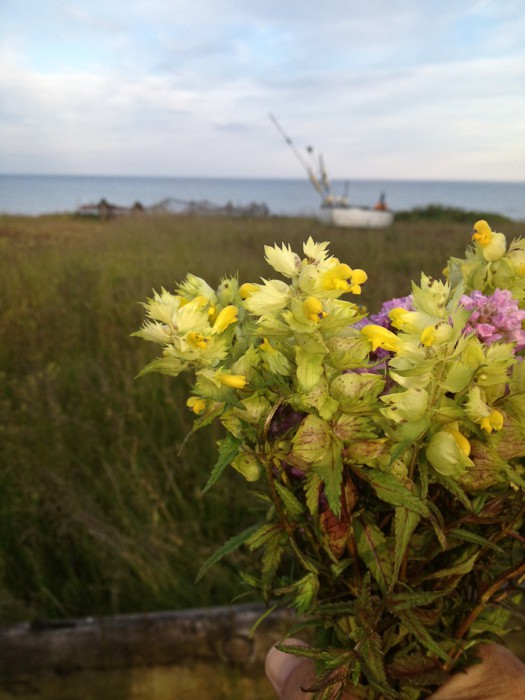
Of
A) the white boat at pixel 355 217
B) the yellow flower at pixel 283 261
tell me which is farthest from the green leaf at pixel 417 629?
the white boat at pixel 355 217

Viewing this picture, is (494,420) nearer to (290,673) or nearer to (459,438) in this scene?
(459,438)

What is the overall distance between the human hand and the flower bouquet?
7cm

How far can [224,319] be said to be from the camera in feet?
2.03

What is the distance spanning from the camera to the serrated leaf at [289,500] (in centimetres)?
69

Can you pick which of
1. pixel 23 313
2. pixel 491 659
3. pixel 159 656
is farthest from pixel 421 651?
pixel 23 313

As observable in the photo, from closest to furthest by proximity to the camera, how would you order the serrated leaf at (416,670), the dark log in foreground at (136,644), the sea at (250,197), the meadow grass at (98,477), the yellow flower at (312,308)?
the yellow flower at (312,308) → the serrated leaf at (416,670) → the dark log in foreground at (136,644) → the meadow grass at (98,477) → the sea at (250,197)

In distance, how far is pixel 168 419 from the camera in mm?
3057

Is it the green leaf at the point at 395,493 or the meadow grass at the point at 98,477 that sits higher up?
the green leaf at the point at 395,493

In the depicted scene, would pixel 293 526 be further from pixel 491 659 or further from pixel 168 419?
pixel 168 419

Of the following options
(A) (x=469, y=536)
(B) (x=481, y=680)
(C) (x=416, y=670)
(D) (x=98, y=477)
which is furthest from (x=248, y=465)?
(D) (x=98, y=477)

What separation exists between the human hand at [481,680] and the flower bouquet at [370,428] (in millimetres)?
67

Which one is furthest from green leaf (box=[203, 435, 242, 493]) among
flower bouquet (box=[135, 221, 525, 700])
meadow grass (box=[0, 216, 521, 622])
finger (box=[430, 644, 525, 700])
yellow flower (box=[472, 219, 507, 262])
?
meadow grass (box=[0, 216, 521, 622])

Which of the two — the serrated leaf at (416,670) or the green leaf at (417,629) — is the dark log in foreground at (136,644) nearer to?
the serrated leaf at (416,670)

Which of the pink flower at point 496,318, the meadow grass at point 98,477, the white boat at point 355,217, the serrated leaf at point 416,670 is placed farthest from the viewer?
the white boat at point 355,217
